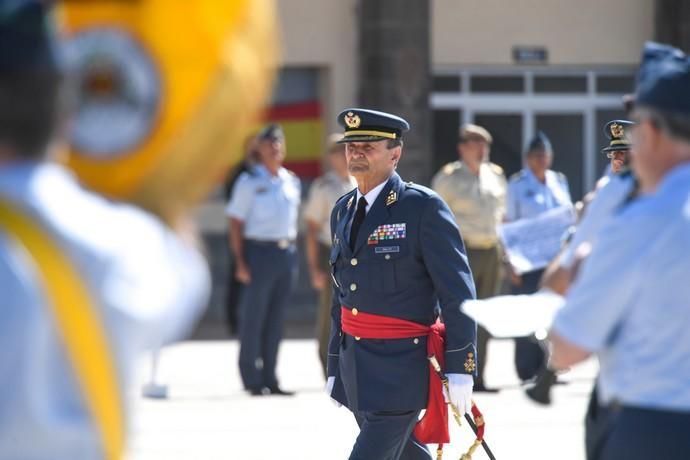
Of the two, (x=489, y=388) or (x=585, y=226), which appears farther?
(x=489, y=388)

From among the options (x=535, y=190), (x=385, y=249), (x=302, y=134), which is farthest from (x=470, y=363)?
(x=302, y=134)

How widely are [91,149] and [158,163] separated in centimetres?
11

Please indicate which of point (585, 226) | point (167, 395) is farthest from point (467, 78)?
point (585, 226)

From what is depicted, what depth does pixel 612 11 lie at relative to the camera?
63.3 feet

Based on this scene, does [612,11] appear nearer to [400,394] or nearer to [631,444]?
[400,394]

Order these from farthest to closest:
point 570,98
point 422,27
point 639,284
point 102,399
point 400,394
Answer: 1. point 570,98
2. point 422,27
3. point 400,394
4. point 639,284
5. point 102,399

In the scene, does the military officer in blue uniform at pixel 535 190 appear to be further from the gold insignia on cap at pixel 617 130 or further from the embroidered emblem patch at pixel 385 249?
the embroidered emblem patch at pixel 385 249

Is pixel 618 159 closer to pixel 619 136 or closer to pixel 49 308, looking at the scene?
pixel 619 136

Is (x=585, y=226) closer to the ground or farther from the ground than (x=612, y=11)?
farther from the ground

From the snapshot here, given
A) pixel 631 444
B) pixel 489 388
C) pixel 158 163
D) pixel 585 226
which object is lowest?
pixel 489 388

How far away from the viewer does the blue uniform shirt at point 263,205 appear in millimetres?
12148

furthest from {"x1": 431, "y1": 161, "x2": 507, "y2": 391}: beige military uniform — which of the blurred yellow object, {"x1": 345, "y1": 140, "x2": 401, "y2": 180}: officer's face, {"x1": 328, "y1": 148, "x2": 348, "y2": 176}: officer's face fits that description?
the blurred yellow object

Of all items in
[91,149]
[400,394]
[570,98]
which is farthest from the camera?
[570,98]

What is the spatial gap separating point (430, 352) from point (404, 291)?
0.27 m
